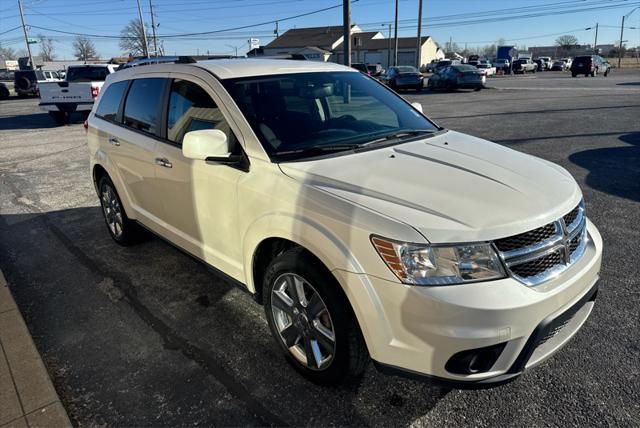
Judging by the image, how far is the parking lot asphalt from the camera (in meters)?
2.42

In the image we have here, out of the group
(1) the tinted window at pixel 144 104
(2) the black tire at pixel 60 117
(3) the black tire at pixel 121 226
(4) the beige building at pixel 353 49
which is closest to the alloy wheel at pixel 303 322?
(1) the tinted window at pixel 144 104

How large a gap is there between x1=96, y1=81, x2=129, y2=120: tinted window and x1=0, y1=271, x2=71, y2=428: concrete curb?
7.15 ft

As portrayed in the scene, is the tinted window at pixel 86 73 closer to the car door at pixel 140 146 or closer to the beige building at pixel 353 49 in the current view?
the car door at pixel 140 146

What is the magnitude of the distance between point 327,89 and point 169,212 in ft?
5.27

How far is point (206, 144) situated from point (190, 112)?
29.5 inches

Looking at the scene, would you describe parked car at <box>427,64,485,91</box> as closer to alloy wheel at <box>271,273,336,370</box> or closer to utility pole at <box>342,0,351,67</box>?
utility pole at <box>342,0,351,67</box>

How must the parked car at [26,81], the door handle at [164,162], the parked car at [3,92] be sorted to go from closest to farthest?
the door handle at [164,162] < the parked car at [3,92] < the parked car at [26,81]

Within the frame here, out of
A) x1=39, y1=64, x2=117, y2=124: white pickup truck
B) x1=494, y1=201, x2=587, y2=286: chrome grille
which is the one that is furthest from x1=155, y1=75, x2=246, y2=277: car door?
x1=39, y1=64, x2=117, y2=124: white pickup truck

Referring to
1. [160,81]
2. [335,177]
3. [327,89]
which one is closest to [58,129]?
[160,81]

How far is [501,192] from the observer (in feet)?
7.54

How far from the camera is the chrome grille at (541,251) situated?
80.4 inches

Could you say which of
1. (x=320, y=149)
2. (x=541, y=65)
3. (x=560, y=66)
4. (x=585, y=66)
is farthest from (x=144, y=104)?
(x=541, y=65)

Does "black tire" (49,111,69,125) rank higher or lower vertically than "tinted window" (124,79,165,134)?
lower

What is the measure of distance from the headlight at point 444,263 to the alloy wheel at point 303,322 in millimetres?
560
